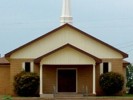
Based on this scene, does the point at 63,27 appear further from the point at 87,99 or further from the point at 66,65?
the point at 87,99

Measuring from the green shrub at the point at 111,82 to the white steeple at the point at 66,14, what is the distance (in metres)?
7.91

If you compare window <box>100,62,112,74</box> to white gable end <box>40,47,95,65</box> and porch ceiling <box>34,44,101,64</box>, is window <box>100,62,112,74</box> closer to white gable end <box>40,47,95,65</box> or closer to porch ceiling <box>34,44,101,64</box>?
porch ceiling <box>34,44,101,64</box>

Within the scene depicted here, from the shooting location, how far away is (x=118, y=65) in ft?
176

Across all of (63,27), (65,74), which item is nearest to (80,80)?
(65,74)

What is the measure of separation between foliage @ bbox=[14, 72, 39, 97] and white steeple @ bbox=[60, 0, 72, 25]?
7.90m

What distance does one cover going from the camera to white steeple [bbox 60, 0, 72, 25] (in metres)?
58.0

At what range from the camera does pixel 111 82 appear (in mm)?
51812

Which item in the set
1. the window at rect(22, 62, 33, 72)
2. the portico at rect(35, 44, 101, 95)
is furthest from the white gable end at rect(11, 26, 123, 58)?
the portico at rect(35, 44, 101, 95)

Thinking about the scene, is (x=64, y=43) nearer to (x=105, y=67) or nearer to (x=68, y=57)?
(x=68, y=57)

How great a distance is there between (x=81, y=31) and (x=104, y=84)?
16.8 feet

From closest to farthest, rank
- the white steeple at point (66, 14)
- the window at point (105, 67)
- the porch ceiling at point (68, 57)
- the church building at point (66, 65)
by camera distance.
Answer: the porch ceiling at point (68, 57) → the church building at point (66, 65) → the window at point (105, 67) → the white steeple at point (66, 14)

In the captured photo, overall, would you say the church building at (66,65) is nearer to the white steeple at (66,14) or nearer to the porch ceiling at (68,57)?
the porch ceiling at (68,57)

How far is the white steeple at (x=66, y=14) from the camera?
58.0m

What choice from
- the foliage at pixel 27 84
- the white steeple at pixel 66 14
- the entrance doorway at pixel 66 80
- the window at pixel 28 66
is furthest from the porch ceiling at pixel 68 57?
the white steeple at pixel 66 14
